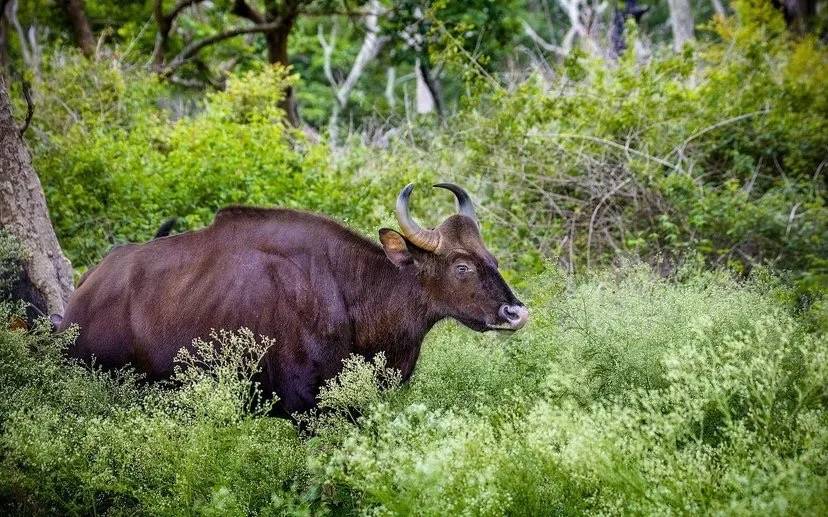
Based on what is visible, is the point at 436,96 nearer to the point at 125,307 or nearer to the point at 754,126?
the point at 754,126

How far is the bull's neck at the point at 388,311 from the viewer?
22.1ft

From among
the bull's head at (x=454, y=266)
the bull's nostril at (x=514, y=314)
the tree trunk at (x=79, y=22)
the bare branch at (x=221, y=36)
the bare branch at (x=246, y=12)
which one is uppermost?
the tree trunk at (x=79, y=22)

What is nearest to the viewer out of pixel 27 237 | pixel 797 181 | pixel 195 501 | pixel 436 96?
pixel 195 501

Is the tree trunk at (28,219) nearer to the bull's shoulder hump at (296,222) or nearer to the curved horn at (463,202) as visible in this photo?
the bull's shoulder hump at (296,222)

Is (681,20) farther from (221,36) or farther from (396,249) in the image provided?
(396,249)

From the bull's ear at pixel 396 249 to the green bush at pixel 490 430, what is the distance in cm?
77

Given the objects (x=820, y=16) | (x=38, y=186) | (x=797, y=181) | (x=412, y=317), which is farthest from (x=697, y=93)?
(x=820, y=16)

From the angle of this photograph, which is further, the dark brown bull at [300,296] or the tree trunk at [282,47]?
the tree trunk at [282,47]

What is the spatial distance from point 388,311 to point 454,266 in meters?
0.59

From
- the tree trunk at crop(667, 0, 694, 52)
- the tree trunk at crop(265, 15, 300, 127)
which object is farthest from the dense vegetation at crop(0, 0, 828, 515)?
the tree trunk at crop(667, 0, 694, 52)

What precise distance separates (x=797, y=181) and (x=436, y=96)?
10.2 meters

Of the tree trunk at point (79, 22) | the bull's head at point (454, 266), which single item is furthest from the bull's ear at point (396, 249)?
the tree trunk at point (79, 22)

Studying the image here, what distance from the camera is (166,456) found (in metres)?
5.12

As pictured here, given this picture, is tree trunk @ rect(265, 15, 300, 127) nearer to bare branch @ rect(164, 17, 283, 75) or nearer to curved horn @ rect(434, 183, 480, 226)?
bare branch @ rect(164, 17, 283, 75)
